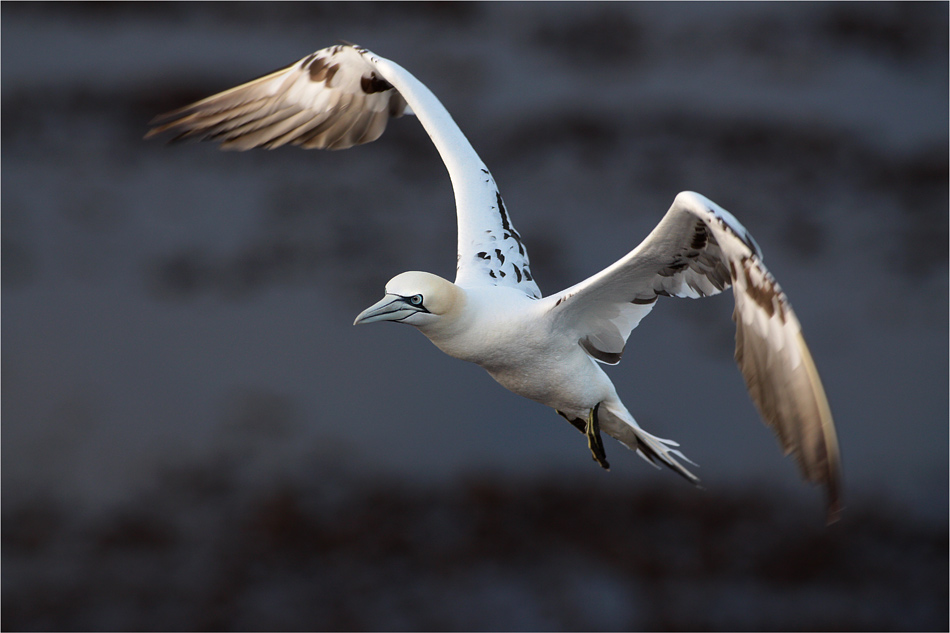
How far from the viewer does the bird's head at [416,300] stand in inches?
150

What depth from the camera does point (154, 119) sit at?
16.9 ft

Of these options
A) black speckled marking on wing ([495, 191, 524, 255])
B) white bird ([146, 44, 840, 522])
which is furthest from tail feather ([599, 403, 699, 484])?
black speckled marking on wing ([495, 191, 524, 255])

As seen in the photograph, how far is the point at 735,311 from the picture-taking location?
3596 millimetres

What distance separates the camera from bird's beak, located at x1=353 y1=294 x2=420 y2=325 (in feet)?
12.4

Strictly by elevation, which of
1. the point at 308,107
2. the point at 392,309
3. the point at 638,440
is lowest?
the point at 638,440

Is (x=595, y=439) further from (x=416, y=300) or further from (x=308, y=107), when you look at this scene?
(x=308, y=107)

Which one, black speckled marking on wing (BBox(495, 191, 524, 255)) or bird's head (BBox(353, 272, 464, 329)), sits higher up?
black speckled marking on wing (BBox(495, 191, 524, 255))

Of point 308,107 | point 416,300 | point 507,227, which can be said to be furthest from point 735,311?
point 308,107

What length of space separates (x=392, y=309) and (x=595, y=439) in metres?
1.16

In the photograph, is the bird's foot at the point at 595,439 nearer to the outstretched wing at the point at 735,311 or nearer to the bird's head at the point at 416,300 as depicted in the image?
the outstretched wing at the point at 735,311

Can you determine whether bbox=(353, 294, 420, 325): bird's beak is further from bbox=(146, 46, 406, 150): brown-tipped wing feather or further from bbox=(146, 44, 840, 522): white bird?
bbox=(146, 46, 406, 150): brown-tipped wing feather

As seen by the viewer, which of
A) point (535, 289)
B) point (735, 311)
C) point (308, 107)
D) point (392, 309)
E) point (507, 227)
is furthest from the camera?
point (308, 107)

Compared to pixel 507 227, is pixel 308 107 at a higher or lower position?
higher

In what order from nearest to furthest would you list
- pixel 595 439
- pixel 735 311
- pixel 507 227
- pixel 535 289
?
pixel 735 311
pixel 595 439
pixel 535 289
pixel 507 227
